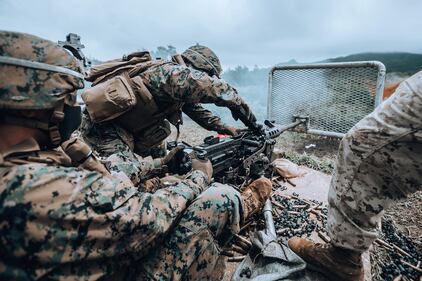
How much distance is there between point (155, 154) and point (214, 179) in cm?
147

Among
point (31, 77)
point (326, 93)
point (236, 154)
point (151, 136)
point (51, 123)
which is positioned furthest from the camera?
point (326, 93)

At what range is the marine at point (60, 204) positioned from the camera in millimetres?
1209

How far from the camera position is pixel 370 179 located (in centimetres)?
179

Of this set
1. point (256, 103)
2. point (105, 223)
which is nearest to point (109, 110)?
point (105, 223)

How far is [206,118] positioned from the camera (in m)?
4.84

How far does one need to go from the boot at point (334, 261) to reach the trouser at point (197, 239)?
686 millimetres

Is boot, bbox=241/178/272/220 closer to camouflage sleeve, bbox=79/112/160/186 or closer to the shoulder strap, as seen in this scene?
camouflage sleeve, bbox=79/112/160/186

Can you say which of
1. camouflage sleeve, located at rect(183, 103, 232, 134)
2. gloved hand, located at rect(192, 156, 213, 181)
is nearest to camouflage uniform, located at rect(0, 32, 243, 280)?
gloved hand, located at rect(192, 156, 213, 181)

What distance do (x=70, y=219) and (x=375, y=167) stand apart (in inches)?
73.0

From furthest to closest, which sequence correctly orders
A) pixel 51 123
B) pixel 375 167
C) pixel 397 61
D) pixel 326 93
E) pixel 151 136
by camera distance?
pixel 397 61, pixel 326 93, pixel 151 136, pixel 375 167, pixel 51 123

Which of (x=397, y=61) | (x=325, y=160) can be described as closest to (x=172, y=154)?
(x=325, y=160)

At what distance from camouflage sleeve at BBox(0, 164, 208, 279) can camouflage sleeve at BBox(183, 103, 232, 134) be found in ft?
10.6

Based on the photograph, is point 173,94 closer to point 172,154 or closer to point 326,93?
point 172,154

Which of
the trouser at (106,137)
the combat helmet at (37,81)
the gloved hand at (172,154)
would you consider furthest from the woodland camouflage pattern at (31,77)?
the trouser at (106,137)
